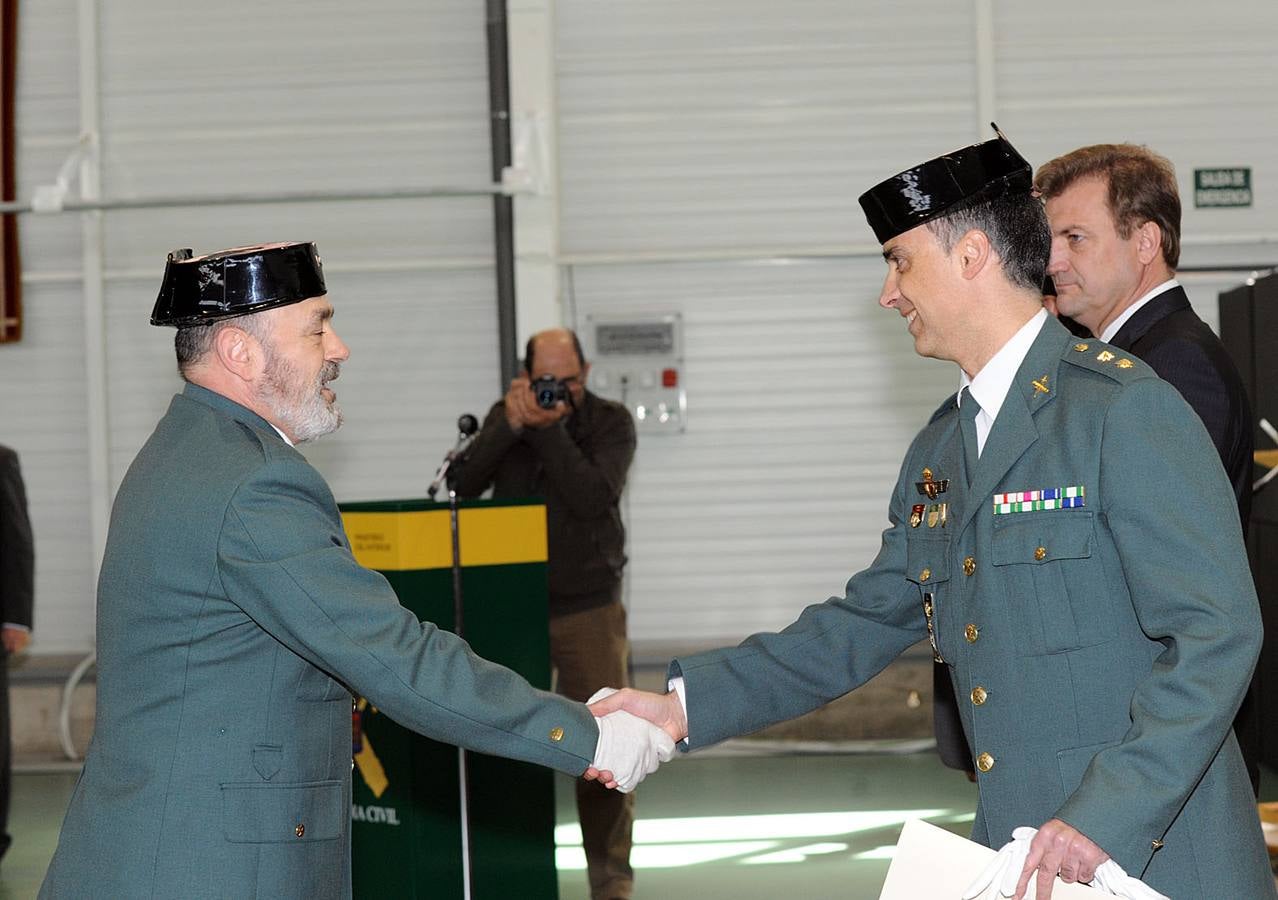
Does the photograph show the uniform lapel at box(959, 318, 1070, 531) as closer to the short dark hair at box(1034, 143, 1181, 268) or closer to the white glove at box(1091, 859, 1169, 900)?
the white glove at box(1091, 859, 1169, 900)

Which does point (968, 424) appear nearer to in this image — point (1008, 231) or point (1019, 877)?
point (1008, 231)

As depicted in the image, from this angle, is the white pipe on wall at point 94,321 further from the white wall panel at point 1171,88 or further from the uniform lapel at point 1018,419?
the uniform lapel at point 1018,419

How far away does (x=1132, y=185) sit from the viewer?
2607mm

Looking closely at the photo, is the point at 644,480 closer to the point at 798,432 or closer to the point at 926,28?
the point at 798,432

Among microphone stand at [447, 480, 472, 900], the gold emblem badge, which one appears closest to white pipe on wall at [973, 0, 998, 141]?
microphone stand at [447, 480, 472, 900]

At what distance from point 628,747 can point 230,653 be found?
0.71m

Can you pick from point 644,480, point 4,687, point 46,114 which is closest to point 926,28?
point 644,480

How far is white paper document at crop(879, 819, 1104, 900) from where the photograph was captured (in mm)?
1696

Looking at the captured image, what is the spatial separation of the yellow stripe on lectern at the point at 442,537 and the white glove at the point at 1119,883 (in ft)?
8.71

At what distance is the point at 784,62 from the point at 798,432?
2.01 m

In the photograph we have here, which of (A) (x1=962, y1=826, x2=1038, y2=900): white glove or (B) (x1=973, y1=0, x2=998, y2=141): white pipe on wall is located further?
(B) (x1=973, y1=0, x2=998, y2=141): white pipe on wall

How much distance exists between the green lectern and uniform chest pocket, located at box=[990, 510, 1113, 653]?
2.43m

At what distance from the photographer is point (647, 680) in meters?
7.75

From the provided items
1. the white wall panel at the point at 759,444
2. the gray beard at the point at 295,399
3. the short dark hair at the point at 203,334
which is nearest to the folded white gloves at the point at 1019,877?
the gray beard at the point at 295,399
